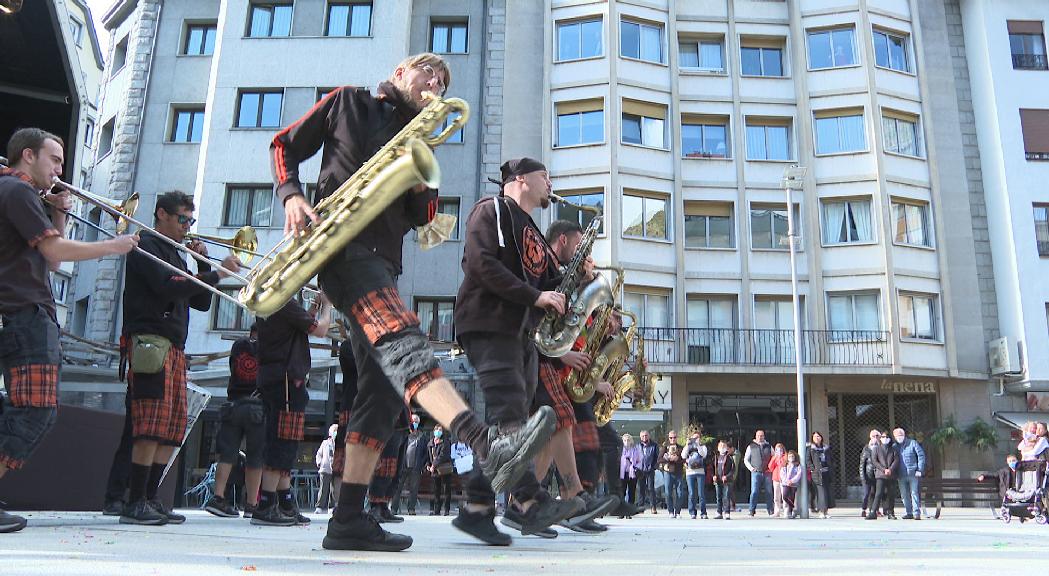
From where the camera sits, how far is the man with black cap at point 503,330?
15.0ft

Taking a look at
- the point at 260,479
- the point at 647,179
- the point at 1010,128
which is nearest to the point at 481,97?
the point at 647,179

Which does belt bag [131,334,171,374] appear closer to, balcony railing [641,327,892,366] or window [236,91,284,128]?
balcony railing [641,327,892,366]

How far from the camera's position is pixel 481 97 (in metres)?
28.5

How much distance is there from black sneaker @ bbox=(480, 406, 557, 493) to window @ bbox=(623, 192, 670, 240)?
80.8 ft

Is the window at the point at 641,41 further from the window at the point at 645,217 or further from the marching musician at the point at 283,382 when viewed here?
the marching musician at the point at 283,382

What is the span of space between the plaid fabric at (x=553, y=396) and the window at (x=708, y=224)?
2282 centimetres

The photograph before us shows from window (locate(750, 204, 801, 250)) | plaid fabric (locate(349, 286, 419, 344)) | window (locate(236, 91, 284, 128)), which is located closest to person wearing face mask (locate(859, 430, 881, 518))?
window (locate(750, 204, 801, 250))

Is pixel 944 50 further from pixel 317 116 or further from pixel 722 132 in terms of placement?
pixel 317 116

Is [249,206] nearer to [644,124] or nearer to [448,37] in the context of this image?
[448,37]

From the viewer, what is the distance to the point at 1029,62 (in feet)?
97.6

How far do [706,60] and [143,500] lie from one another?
90.7 ft

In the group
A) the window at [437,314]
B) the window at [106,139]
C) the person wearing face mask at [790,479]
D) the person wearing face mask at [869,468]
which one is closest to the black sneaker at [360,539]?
the person wearing face mask at [869,468]

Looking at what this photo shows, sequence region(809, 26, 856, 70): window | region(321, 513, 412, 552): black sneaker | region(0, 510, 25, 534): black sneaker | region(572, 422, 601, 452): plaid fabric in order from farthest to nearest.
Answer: region(809, 26, 856, 70): window < region(572, 422, 601, 452): plaid fabric < region(0, 510, 25, 534): black sneaker < region(321, 513, 412, 552): black sneaker

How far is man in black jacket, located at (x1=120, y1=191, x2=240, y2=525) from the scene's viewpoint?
5.65 meters
